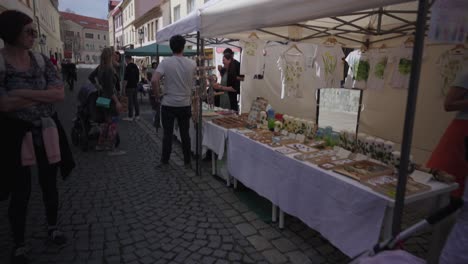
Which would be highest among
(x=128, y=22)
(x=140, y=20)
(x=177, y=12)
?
(x=128, y=22)

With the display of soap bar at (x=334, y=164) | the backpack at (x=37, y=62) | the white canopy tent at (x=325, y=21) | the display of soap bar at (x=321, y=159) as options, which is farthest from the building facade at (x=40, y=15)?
the display of soap bar at (x=334, y=164)

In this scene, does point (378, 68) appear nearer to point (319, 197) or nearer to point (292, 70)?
point (292, 70)

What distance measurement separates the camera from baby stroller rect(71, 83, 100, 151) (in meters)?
5.35

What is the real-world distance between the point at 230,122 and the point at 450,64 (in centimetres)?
266

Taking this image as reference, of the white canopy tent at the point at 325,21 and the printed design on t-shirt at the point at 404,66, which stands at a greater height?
the white canopy tent at the point at 325,21

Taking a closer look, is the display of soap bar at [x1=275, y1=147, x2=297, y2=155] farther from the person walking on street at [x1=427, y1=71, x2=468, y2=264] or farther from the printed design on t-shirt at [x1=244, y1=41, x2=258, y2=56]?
the printed design on t-shirt at [x1=244, y1=41, x2=258, y2=56]

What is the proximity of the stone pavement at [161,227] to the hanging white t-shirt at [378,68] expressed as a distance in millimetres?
2020

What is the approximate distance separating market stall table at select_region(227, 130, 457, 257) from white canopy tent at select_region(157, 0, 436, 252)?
0.24m

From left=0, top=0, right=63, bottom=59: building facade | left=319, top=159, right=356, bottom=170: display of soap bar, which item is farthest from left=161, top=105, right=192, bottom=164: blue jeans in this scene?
left=0, top=0, right=63, bottom=59: building facade

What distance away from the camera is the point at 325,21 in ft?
13.3

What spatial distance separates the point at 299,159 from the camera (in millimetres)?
2672

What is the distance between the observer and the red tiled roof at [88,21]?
81925 mm

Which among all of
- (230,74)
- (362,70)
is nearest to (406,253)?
(362,70)

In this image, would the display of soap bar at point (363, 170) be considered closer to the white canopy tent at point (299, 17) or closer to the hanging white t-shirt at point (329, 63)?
the white canopy tent at point (299, 17)
